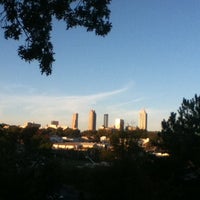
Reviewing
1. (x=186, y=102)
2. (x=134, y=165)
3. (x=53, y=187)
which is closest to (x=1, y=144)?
(x=53, y=187)

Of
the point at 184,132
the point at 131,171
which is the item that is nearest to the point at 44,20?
the point at 131,171

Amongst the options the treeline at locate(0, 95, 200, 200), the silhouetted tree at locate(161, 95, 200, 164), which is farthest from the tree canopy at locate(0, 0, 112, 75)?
the silhouetted tree at locate(161, 95, 200, 164)

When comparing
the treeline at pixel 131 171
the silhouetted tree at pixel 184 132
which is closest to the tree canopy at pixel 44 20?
the treeline at pixel 131 171

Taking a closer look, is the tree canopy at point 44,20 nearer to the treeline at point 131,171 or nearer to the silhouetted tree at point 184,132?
the treeline at point 131,171

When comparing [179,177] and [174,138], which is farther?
[174,138]

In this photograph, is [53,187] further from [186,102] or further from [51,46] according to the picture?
[186,102]

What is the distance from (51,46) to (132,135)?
193ft

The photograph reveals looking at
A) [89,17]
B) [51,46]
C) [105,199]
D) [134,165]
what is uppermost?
[89,17]

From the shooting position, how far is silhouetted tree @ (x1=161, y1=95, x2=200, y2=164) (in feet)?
107

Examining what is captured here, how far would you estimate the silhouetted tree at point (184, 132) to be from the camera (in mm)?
32750

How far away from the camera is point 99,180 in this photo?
91.9 ft

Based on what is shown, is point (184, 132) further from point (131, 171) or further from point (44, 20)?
point (44, 20)

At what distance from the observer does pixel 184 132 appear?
36.6 m

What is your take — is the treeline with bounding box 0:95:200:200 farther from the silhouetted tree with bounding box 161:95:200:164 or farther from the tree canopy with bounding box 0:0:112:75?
the tree canopy with bounding box 0:0:112:75
